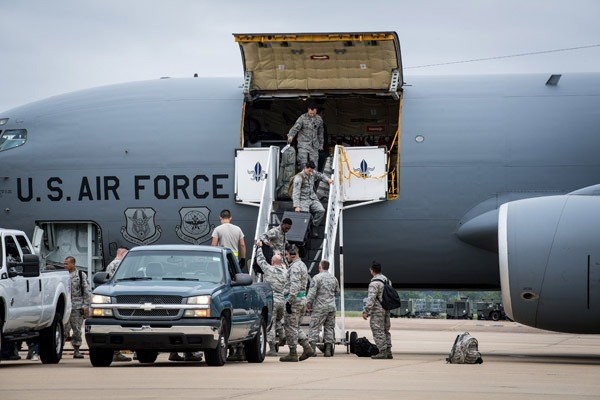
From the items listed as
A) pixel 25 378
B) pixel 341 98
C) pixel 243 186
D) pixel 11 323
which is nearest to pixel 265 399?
pixel 25 378

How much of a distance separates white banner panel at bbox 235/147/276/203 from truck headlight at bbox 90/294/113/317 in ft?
22.1

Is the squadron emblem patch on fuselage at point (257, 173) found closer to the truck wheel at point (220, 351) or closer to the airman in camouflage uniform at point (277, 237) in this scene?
the airman in camouflage uniform at point (277, 237)

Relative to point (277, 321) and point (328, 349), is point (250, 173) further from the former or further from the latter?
point (328, 349)

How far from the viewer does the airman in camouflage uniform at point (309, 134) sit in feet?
75.3

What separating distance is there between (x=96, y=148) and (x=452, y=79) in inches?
280

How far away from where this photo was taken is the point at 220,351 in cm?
1644

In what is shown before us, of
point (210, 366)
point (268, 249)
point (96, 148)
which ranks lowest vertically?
point (210, 366)

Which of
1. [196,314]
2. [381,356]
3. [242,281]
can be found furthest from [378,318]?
[196,314]

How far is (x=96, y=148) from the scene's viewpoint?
2347cm

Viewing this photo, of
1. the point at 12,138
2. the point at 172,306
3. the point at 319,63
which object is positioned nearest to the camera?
the point at 172,306

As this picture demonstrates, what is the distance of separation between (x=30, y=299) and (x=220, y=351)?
307 cm

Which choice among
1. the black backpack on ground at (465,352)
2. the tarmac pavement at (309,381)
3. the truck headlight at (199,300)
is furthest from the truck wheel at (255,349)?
the black backpack on ground at (465,352)

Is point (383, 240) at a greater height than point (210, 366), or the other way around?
point (383, 240)

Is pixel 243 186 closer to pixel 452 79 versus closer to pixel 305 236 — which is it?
pixel 305 236
